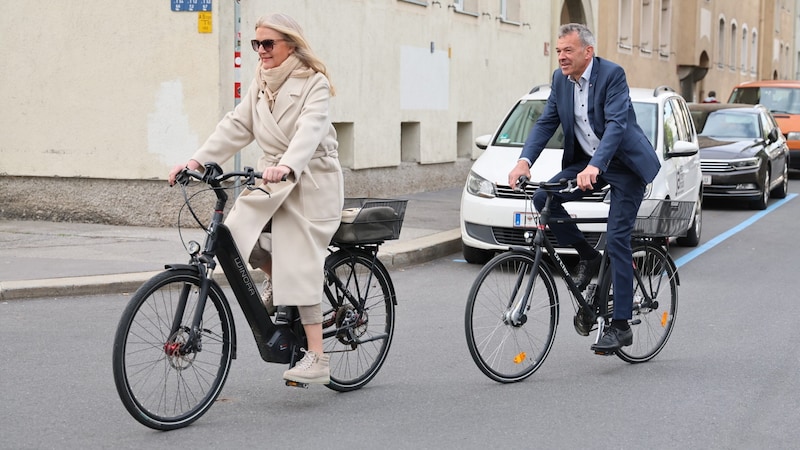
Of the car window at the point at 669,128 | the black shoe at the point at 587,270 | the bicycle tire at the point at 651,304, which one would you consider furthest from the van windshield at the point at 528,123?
the black shoe at the point at 587,270

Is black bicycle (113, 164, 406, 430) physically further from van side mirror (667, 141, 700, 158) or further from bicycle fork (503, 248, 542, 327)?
van side mirror (667, 141, 700, 158)

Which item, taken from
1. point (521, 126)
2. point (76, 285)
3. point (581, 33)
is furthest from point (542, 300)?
point (521, 126)

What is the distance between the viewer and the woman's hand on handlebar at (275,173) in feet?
17.8

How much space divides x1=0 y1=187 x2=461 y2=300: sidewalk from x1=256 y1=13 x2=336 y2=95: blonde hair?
2.44 metres

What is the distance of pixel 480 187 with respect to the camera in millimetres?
11383

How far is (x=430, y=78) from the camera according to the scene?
19.8m

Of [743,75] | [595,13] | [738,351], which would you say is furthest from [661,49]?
[738,351]

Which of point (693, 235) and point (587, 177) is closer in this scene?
point (587, 177)

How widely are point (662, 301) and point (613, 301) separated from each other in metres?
0.67

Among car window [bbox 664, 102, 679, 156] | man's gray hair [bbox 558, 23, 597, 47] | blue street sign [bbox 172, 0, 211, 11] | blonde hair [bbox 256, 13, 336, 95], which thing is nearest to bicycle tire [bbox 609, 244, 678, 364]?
man's gray hair [bbox 558, 23, 597, 47]

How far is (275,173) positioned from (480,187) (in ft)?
20.0

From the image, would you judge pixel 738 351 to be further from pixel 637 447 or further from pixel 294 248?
pixel 294 248

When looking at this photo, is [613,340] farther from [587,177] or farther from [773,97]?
[773,97]

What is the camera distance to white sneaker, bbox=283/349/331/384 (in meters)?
5.84
